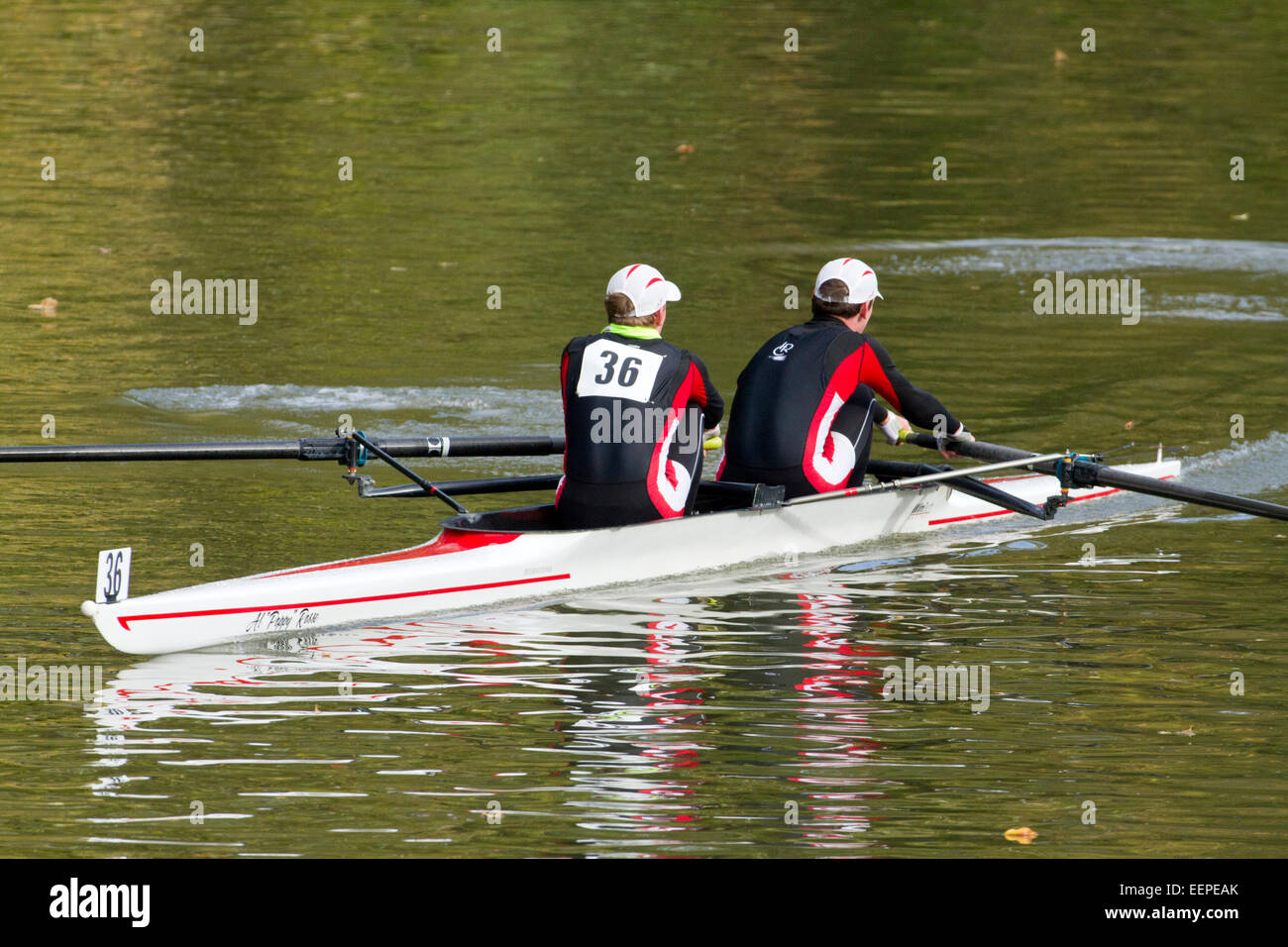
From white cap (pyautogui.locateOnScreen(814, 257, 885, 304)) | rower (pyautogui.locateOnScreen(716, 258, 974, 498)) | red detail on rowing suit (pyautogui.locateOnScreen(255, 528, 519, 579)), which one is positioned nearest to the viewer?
red detail on rowing suit (pyautogui.locateOnScreen(255, 528, 519, 579))

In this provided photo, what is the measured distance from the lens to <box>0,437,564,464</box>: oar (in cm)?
1091

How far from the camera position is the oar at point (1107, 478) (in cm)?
1129

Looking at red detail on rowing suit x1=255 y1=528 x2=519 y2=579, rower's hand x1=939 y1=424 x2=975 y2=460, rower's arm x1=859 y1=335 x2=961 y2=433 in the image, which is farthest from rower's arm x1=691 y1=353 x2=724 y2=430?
rower's hand x1=939 y1=424 x2=975 y2=460

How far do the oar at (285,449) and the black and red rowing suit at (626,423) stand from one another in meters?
1.04

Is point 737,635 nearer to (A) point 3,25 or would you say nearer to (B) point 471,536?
(B) point 471,536

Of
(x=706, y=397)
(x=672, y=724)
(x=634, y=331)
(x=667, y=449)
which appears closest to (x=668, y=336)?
(x=706, y=397)

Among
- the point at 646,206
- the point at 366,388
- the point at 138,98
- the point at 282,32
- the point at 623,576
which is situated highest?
the point at 282,32

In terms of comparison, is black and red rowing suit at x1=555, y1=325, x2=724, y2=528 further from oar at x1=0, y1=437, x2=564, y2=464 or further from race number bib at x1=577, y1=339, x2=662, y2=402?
oar at x1=0, y1=437, x2=564, y2=464

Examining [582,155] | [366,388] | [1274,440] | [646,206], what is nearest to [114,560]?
[366,388]

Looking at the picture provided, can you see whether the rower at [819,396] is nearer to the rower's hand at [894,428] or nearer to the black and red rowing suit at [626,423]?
the rower's hand at [894,428]

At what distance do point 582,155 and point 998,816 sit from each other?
1754 cm

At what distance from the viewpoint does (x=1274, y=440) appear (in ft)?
46.8

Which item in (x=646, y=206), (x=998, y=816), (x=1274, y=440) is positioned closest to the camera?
(x=998, y=816)

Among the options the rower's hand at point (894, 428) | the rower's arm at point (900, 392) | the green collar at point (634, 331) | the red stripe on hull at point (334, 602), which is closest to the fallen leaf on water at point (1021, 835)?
the red stripe on hull at point (334, 602)
